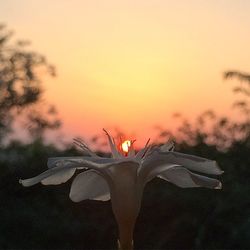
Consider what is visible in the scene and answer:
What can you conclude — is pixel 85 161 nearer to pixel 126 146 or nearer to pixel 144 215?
pixel 126 146

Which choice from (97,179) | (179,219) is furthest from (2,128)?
(97,179)

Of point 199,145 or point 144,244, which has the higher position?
point 199,145

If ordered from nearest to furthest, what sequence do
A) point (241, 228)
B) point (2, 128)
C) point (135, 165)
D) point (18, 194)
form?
point (135, 165) < point (241, 228) < point (18, 194) < point (2, 128)

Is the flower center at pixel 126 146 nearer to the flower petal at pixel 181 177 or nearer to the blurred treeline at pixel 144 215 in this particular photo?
the flower petal at pixel 181 177

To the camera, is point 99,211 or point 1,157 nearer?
point 99,211

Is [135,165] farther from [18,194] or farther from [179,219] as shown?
[18,194]

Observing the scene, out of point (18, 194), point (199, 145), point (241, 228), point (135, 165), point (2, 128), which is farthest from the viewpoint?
point (2, 128)

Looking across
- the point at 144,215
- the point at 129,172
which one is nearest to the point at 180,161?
the point at 129,172
